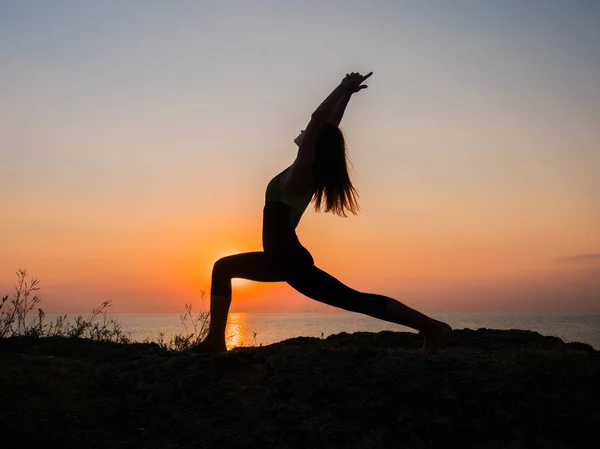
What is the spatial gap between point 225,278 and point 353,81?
225 centimetres

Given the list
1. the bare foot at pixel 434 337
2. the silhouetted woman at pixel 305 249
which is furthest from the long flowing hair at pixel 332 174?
the bare foot at pixel 434 337

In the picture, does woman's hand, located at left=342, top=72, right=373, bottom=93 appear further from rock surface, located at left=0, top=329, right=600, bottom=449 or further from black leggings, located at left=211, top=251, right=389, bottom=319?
rock surface, located at left=0, top=329, right=600, bottom=449

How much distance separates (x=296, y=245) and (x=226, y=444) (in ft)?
6.97

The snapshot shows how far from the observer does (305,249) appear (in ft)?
18.1

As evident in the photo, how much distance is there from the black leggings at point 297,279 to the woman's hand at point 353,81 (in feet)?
5.61

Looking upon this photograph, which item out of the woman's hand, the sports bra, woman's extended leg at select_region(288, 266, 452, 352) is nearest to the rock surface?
woman's extended leg at select_region(288, 266, 452, 352)

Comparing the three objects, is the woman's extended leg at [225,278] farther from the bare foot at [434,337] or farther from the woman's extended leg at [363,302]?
the bare foot at [434,337]

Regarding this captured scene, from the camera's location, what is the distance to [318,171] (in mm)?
5434

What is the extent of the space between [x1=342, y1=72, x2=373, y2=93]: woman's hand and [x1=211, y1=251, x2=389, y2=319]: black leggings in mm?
1711

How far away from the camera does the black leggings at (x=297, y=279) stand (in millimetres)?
5383

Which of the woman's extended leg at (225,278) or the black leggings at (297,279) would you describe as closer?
the black leggings at (297,279)

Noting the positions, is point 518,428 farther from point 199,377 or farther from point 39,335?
point 39,335

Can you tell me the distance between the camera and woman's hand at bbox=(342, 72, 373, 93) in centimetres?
551

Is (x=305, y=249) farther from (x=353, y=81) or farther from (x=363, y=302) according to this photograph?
(x=353, y=81)
